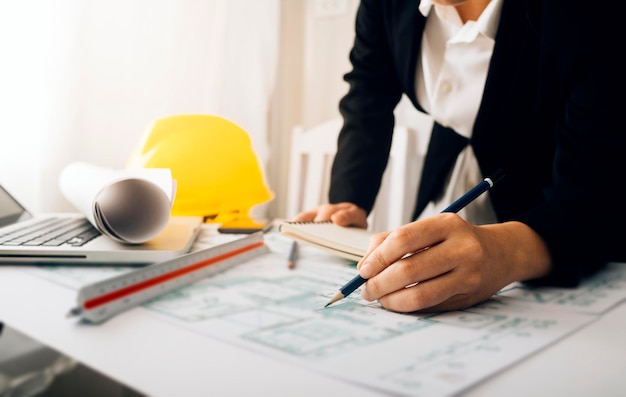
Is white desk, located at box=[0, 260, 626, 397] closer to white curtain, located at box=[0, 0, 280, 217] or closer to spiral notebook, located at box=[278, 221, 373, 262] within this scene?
spiral notebook, located at box=[278, 221, 373, 262]

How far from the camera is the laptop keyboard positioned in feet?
2.17

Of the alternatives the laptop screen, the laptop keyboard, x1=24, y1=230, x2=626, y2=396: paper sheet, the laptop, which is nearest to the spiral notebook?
x1=24, y1=230, x2=626, y2=396: paper sheet

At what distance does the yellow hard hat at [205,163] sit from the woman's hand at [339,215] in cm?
21

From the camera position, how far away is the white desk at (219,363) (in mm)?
324

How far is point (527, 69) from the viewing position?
2.64 feet

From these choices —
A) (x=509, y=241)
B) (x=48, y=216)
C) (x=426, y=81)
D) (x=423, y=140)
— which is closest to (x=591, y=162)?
(x=509, y=241)

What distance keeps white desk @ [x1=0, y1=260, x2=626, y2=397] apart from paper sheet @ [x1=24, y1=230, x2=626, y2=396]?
0.01 meters

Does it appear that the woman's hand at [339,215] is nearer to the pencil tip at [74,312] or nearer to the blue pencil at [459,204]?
the blue pencil at [459,204]

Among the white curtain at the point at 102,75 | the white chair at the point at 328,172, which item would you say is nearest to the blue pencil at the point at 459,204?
the white chair at the point at 328,172

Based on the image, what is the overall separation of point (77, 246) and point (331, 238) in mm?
321

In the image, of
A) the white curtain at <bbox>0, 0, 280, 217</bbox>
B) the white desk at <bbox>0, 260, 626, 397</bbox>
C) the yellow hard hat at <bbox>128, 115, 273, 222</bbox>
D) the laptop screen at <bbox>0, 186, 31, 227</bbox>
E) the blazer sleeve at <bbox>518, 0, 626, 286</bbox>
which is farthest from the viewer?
the white curtain at <bbox>0, 0, 280, 217</bbox>

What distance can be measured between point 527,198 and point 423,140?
82cm

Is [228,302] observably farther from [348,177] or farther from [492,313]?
[348,177]

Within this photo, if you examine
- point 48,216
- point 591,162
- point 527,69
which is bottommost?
point 48,216
